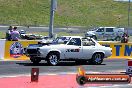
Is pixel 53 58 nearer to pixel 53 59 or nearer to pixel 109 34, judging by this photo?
pixel 53 59

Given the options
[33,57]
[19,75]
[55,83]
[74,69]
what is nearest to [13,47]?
[33,57]

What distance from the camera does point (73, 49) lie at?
25281 mm

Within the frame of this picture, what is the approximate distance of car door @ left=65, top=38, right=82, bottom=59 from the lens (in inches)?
989

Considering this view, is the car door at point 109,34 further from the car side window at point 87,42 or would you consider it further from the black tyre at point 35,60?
the black tyre at point 35,60

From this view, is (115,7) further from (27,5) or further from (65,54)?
(65,54)

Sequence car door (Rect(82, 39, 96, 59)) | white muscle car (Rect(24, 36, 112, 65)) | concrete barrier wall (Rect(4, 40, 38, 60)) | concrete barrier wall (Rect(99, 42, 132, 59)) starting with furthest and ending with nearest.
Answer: concrete barrier wall (Rect(99, 42, 132, 59)) < concrete barrier wall (Rect(4, 40, 38, 60)) < car door (Rect(82, 39, 96, 59)) < white muscle car (Rect(24, 36, 112, 65))

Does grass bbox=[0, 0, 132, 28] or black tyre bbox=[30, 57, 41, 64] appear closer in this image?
black tyre bbox=[30, 57, 41, 64]

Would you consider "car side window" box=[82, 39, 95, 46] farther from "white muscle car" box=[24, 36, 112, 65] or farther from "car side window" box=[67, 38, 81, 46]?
"car side window" box=[67, 38, 81, 46]

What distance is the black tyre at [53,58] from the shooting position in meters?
24.5

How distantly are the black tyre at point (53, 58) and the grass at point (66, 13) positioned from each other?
61351 millimetres

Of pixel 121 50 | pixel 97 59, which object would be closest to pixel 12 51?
pixel 97 59

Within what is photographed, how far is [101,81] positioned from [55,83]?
8.24ft

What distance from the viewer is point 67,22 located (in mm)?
92750

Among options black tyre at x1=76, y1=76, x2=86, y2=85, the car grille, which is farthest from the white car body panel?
black tyre at x1=76, y1=76, x2=86, y2=85
